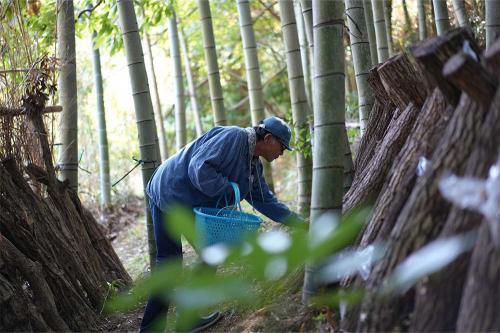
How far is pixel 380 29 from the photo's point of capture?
5820mm

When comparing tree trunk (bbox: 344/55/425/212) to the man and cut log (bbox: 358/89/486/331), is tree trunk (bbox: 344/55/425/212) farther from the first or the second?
cut log (bbox: 358/89/486/331)

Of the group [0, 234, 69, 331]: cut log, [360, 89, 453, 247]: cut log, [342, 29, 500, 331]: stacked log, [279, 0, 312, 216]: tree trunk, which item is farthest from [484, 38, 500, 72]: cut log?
[279, 0, 312, 216]: tree trunk

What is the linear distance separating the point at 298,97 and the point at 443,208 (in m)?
3.59

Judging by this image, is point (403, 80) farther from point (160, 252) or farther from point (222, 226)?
point (160, 252)

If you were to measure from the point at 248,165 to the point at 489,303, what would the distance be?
1938 mm

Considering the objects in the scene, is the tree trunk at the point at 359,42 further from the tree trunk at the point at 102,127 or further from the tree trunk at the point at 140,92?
the tree trunk at the point at 102,127

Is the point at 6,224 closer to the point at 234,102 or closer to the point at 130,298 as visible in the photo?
→ the point at 130,298

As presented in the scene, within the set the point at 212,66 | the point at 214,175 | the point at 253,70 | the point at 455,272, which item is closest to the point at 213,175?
the point at 214,175

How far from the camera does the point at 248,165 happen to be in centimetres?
Answer: 362

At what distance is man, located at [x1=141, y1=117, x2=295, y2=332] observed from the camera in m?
3.42

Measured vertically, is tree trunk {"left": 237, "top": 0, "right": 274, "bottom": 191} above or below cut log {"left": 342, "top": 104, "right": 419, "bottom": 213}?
above

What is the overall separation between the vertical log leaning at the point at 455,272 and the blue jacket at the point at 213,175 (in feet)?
4.82

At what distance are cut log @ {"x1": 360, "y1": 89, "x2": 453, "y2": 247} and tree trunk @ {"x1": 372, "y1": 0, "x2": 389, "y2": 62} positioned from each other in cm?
311

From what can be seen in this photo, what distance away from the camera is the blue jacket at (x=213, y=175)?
339 cm
